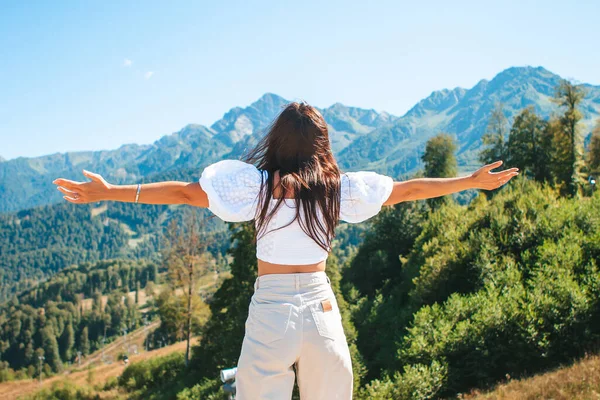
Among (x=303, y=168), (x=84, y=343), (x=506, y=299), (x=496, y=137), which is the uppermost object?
(x=496, y=137)

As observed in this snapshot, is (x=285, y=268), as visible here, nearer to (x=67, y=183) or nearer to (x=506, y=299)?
(x=67, y=183)

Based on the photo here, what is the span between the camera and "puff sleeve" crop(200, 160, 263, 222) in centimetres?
274

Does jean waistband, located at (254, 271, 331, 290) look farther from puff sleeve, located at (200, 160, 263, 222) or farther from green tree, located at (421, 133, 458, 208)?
green tree, located at (421, 133, 458, 208)

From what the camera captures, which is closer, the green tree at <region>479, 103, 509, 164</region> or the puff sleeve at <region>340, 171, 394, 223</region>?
the puff sleeve at <region>340, 171, 394, 223</region>

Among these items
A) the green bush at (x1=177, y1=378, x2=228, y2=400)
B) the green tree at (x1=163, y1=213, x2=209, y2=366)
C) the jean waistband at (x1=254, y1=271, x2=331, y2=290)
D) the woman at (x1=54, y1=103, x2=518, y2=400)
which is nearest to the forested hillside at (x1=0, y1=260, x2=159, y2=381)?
the green tree at (x1=163, y1=213, x2=209, y2=366)

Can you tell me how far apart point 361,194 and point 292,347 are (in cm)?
110

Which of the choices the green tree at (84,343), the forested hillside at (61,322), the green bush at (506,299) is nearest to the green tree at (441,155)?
the green bush at (506,299)

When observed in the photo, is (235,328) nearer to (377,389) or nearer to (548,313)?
(377,389)

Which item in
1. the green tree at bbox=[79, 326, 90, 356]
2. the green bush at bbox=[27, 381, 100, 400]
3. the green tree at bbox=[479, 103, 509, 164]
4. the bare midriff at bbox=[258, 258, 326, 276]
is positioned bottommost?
the green tree at bbox=[79, 326, 90, 356]

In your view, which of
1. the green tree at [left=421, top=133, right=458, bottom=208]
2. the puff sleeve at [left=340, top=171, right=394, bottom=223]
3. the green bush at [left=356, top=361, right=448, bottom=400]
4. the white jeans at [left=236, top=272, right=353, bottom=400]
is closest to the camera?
the white jeans at [left=236, top=272, right=353, bottom=400]

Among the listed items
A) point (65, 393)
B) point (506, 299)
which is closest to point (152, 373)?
point (65, 393)

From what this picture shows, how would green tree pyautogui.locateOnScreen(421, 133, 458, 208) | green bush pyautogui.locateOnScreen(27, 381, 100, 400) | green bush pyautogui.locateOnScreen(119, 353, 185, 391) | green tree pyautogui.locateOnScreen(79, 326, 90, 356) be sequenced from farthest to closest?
1. green tree pyautogui.locateOnScreen(79, 326, 90, 356)
2. green tree pyautogui.locateOnScreen(421, 133, 458, 208)
3. green bush pyautogui.locateOnScreen(119, 353, 185, 391)
4. green bush pyautogui.locateOnScreen(27, 381, 100, 400)

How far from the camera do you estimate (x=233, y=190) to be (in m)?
2.77

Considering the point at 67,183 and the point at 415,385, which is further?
the point at 415,385
